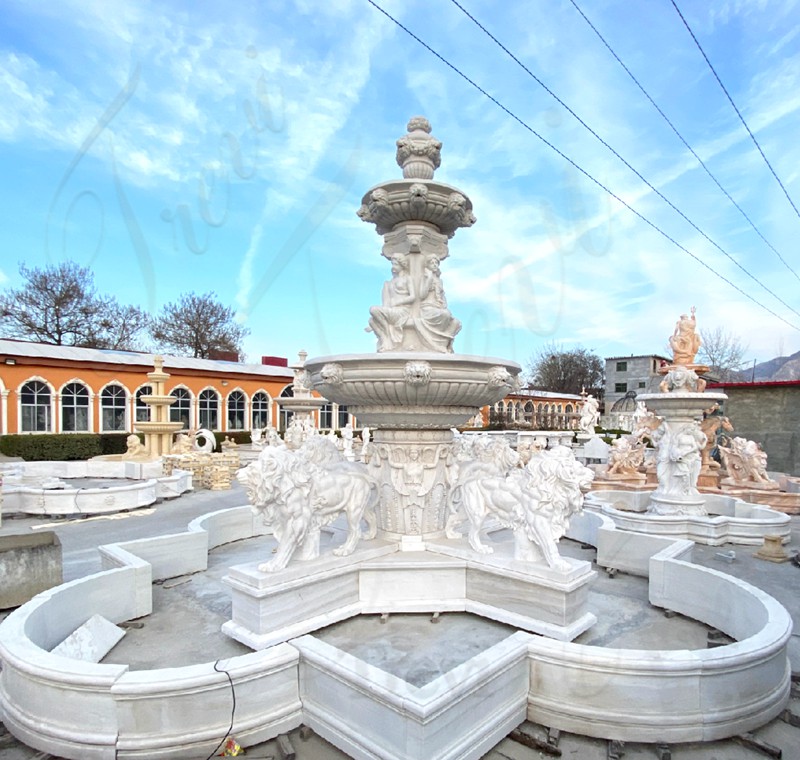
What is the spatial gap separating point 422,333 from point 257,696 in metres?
3.61

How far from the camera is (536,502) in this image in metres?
4.13

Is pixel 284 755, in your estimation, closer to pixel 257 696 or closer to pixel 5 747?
pixel 257 696

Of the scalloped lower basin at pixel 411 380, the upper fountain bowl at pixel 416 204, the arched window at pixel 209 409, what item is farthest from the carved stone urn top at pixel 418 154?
the arched window at pixel 209 409

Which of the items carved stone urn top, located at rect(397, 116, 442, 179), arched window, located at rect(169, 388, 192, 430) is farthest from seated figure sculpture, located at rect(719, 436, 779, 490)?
arched window, located at rect(169, 388, 192, 430)

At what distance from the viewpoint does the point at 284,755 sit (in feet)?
9.53

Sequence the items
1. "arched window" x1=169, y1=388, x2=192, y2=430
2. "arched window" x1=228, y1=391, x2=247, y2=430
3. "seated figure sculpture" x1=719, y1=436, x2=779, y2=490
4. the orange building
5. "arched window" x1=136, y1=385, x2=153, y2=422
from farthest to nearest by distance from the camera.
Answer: "arched window" x1=228, y1=391, x2=247, y2=430 → "arched window" x1=169, y1=388, x2=192, y2=430 → "arched window" x1=136, y1=385, x2=153, y2=422 → the orange building → "seated figure sculpture" x1=719, y1=436, x2=779, y2=490

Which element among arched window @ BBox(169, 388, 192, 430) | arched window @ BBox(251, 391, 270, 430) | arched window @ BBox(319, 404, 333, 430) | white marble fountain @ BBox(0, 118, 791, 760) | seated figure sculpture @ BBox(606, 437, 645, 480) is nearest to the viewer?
white marble fountain @ BBox(0, 118, 791, 760)

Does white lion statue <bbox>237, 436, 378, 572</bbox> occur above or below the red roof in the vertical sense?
below

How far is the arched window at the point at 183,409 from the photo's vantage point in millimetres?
24855

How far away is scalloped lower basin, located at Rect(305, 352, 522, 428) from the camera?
4.21 metres

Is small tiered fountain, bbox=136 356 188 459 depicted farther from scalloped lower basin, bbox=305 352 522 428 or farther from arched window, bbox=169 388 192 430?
scalloped lower basin, bbox=305 352 522 428

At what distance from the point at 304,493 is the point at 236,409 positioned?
2458 cm

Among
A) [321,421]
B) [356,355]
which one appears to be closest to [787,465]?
[356,355]

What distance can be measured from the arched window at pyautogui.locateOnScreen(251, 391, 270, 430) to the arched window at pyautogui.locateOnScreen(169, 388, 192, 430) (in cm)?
364
